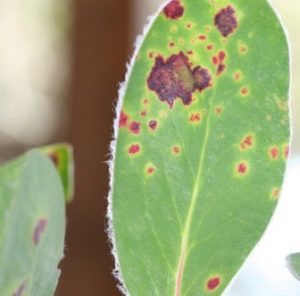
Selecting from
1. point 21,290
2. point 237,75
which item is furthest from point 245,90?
point 21,290

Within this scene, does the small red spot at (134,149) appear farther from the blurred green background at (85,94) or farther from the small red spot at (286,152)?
the blurred green background at (85,94)

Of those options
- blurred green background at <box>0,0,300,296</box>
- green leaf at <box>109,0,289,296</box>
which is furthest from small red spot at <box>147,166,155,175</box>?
blurred green background at <box>0,0,300,296</box>

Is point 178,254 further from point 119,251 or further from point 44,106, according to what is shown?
point 44,106

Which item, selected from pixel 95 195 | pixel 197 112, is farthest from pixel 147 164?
pixel 95 195

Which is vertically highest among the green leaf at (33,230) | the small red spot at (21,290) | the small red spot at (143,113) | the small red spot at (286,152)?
the small red spot at (143,113)

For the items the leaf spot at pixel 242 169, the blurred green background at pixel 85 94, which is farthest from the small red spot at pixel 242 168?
the blurred green background at pixel 85 94

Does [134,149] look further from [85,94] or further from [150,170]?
[85,94]
